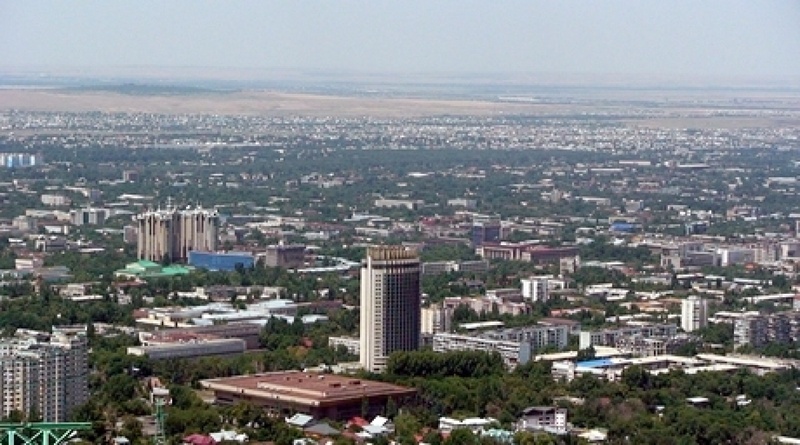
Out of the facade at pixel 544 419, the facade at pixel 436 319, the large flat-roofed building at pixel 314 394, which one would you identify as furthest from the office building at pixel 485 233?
the facade at pixel 544 419

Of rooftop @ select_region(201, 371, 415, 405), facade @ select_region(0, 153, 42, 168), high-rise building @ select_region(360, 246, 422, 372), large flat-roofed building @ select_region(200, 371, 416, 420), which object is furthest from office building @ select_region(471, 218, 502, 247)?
facade @ select_region(0, 153, 42, 168)

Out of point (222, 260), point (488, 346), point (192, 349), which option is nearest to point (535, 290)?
point (222, 260)

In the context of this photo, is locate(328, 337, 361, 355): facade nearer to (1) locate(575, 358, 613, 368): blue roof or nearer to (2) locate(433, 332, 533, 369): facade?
(2) locate(433, 332, 533, 369): facade

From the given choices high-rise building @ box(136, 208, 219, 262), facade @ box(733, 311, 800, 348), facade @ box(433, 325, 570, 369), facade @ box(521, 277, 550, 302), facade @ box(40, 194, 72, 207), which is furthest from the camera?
facade @ box(40, 194, 72, 207)

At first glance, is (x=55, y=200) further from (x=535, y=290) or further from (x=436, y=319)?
(x=436, y=319)

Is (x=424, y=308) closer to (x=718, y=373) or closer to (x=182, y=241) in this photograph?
(x=718, y=373)

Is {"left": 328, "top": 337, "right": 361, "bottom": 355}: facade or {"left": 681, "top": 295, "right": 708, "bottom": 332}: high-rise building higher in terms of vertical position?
{"left": 328, "top": 337, "right": 361, "bottom": 355}: facade

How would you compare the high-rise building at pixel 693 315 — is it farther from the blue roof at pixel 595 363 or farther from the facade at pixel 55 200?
the facade at pixel 55 200

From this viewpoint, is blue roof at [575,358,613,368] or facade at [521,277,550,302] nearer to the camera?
blue roof at [575,358,613,368]
